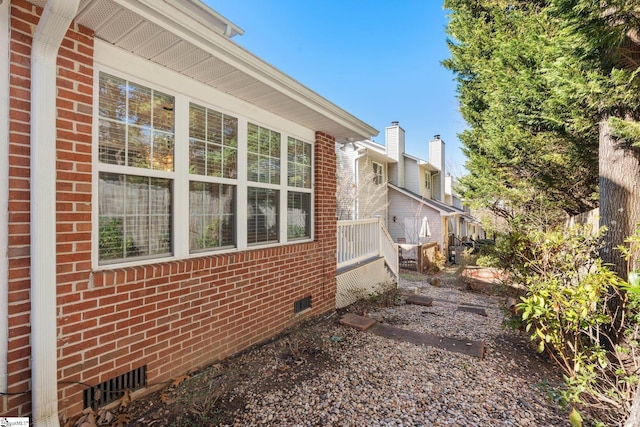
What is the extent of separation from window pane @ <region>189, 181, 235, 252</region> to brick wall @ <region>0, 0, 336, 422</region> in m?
0.24

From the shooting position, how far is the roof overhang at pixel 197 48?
232cm

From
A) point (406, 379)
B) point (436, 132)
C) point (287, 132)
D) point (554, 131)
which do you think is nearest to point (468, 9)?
point (554, 131)

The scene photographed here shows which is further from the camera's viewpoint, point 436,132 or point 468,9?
point 436,132

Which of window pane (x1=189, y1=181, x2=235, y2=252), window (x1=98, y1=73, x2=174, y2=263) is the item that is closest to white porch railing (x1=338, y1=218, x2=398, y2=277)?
window pane (x1=189, y1=181, x2=235, y2=252)

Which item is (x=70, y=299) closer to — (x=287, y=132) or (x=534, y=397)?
(x=287, y=132)

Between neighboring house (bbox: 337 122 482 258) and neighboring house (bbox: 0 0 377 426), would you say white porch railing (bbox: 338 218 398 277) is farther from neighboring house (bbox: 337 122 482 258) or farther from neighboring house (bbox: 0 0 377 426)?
neighboring house (bbox: 337 122 482 258)

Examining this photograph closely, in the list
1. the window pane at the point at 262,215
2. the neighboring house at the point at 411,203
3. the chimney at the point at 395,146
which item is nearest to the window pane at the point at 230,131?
the window pane at the point at 262,215

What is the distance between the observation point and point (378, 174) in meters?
15.9

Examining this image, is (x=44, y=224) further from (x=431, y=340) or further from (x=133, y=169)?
(x=431, y=340)

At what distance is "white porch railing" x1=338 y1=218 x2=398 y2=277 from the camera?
632 cm

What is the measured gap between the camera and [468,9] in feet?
25.7

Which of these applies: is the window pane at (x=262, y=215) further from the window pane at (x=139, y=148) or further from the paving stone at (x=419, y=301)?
the paving stone at (x=419, y=301)

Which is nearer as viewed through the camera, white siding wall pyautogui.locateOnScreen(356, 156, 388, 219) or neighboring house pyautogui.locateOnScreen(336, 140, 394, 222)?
neighboring house pyautogui.locateOnScreen(336, 140, 394, 222)

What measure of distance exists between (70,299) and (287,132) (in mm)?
3398
